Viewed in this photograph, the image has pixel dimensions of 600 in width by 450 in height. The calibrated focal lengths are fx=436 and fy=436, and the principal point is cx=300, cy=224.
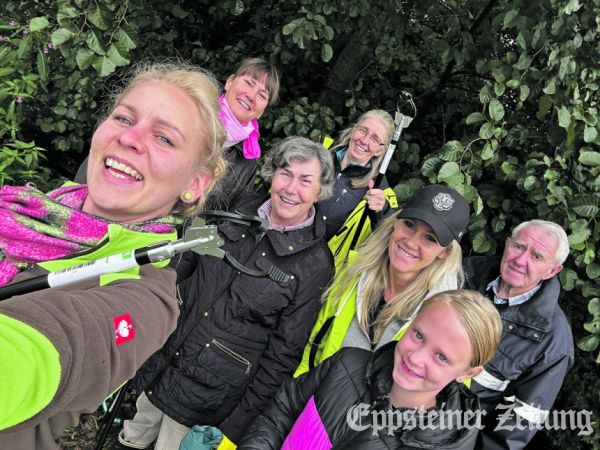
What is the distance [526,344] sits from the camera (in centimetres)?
231

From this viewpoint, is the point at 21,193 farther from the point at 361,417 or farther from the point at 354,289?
the point at 354,289

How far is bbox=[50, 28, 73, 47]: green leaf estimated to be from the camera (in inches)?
77.5

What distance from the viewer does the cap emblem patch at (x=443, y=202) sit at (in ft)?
7.32

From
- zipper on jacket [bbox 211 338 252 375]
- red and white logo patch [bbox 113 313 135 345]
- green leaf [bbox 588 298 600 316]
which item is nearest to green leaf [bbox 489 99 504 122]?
green leaf [bbox 588 298 600 316]

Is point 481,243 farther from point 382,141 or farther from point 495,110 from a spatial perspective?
point 382,141

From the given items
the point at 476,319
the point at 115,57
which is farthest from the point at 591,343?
the point at 115,57

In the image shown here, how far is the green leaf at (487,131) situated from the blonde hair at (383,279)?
71 cm

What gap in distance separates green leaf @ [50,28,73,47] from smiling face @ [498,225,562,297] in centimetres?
256

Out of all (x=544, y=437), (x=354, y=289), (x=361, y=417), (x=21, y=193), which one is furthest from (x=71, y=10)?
(x=544, y=437)

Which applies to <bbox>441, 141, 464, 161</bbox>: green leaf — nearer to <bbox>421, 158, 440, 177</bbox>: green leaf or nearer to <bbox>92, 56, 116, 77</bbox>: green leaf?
<bbox>421, 158, 440, 177</bbox>: green leaf

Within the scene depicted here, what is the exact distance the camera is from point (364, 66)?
13.4 ft

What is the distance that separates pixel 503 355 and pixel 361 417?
1.08m

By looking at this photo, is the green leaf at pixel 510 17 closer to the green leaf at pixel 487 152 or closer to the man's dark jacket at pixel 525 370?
the green leaf at pixel 487 152

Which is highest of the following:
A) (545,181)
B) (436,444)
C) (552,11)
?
(552,11)
